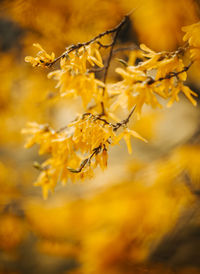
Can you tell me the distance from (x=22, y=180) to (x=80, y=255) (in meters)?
1.31

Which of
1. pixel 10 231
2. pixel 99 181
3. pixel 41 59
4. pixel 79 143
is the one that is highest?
pixel 99 181

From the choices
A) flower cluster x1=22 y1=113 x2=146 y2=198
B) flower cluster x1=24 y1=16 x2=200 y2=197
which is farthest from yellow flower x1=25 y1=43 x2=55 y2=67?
flower cluster x1=22 y1=113 x2=146 y2=198

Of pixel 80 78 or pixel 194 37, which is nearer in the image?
pixel 194 37

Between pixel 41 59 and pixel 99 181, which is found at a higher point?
pixel 99 181

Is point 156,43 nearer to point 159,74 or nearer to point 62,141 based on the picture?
point 159,74

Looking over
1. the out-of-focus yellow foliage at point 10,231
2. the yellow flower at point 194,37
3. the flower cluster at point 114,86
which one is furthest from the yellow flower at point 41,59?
the out-of-focus yellow foliage at point 10,231

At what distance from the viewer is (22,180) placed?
3.22 metres

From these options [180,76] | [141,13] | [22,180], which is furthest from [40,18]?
[22,180]

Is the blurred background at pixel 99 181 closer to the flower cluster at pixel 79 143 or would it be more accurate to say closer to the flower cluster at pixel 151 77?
the flower cluster at pixel 151 77

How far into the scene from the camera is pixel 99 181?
2959mm

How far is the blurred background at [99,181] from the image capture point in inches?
48.0

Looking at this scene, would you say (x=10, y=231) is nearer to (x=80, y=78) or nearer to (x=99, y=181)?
(x=99, y=181)

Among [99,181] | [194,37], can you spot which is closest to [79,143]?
[194,37]

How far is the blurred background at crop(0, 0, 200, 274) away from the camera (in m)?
1.22
